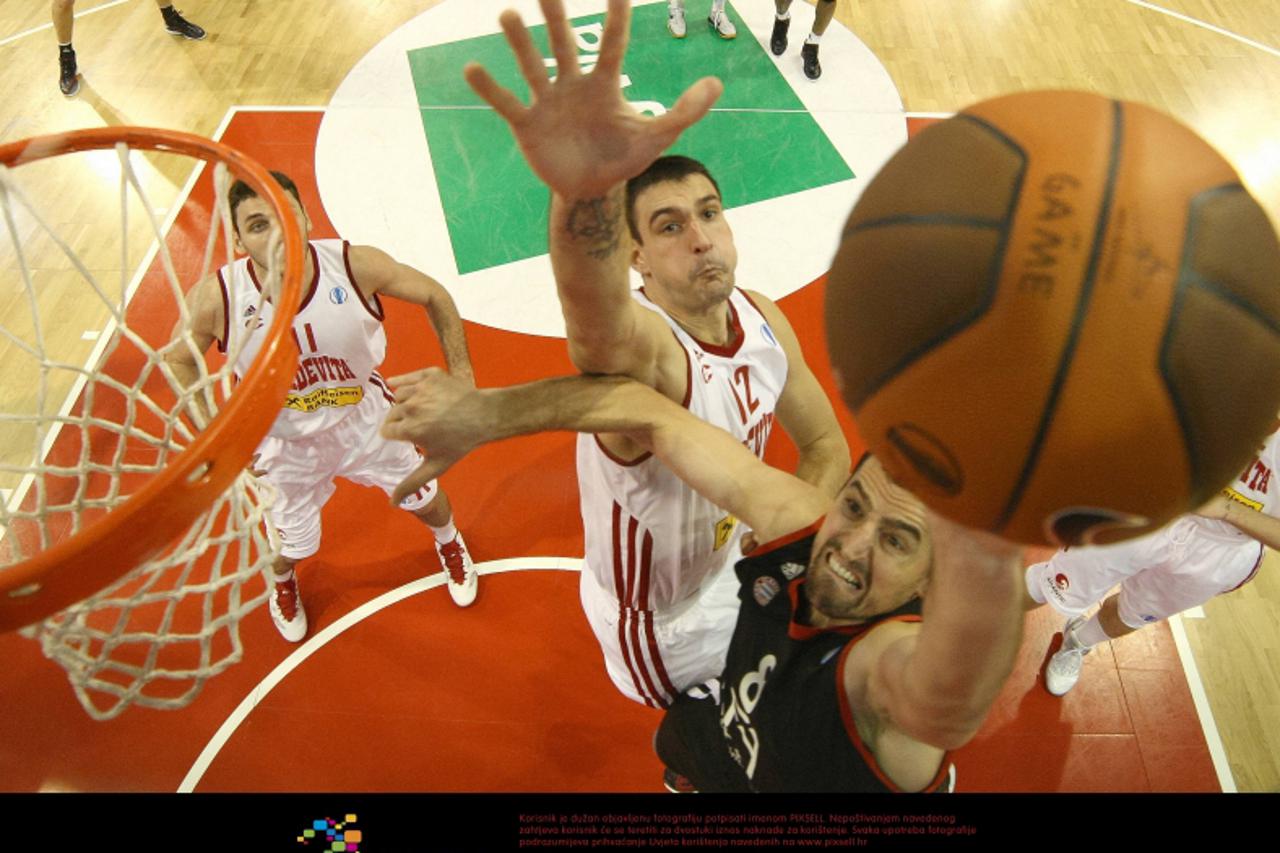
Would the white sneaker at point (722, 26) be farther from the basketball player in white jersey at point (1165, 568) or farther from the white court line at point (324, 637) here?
the basketball player in white jersey at point (1165, 568)

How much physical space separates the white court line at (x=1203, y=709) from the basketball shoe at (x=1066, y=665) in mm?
433

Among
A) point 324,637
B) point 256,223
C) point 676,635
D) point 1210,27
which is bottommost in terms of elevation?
point 324,637

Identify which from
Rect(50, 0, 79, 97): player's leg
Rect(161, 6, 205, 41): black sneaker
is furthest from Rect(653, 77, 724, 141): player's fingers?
Rect(161, 6, 205, 41): black sneaker

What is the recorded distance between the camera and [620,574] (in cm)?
227

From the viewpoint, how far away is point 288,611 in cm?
309

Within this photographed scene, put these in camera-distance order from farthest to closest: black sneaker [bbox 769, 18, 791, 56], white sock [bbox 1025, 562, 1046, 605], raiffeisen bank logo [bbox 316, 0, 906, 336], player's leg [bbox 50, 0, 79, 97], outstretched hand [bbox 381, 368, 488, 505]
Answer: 1. black sneaker [bbox 769, 18, 791, 56]
2. player's leg [bbox 50, 0, 79, 97]
3. raiffeisen bank logo [bbox 316, 0, 906, 336]
4. white sock [bbox 1025, 562, 1046, 605]
5. outstretched hand [bbox 381, 368, 488, 505]

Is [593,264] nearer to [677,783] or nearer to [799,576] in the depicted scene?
[799,576]

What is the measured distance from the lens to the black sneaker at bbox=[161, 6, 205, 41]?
573 cm

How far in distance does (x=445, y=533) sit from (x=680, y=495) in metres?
1.37

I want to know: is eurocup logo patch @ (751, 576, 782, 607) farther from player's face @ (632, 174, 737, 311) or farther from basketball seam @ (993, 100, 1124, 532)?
basketball seam @ (993, 100, 1124, 532)

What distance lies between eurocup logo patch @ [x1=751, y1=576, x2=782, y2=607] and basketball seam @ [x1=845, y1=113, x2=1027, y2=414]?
79 centimetres

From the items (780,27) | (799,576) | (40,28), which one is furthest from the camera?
A: (40,28)

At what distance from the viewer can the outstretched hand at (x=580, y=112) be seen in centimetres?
122

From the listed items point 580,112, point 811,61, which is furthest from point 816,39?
point 580,112
